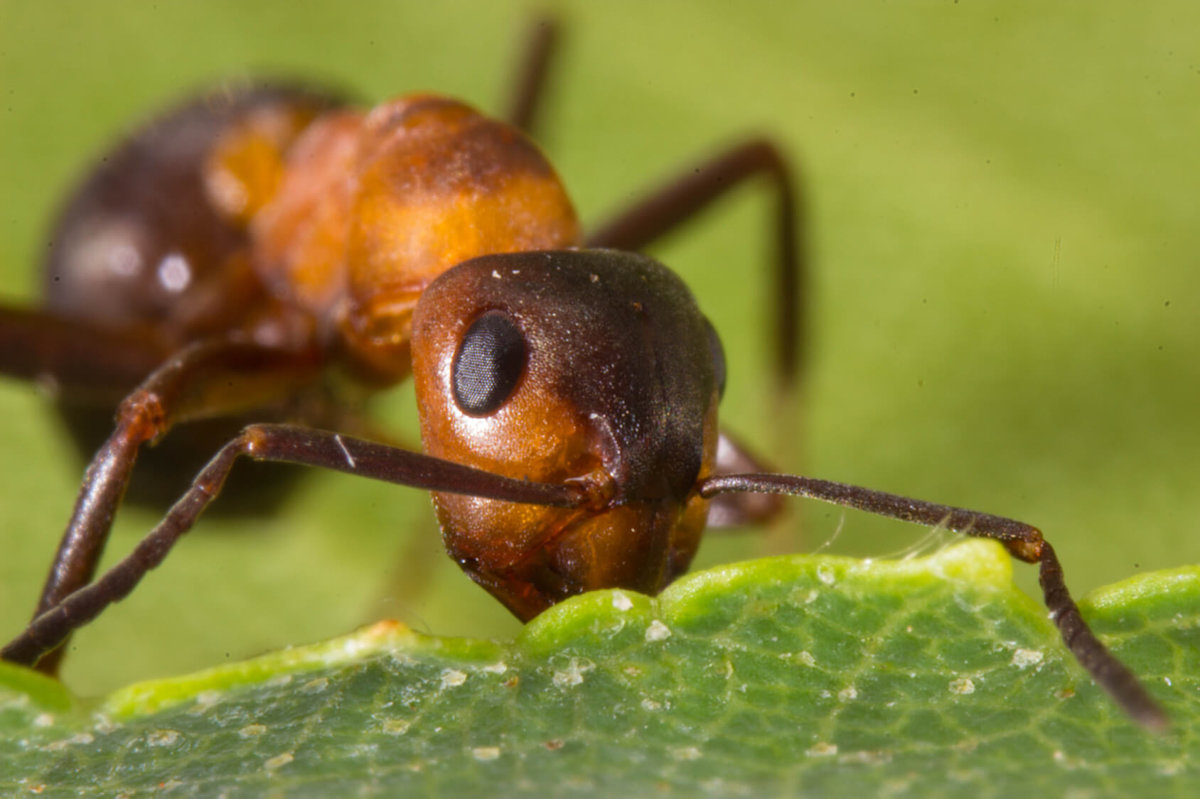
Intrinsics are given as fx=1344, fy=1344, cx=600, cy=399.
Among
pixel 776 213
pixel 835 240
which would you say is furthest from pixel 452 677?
pixel 835 240

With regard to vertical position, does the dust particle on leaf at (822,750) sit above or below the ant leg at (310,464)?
below

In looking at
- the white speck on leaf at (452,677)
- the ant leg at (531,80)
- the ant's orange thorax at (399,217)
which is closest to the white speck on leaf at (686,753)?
the white speck on leaf at (452,677)

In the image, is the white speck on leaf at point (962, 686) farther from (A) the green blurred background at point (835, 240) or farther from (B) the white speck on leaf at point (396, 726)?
(A) the green blurred background at point (835, 240)

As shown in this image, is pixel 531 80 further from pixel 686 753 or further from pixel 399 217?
pixel 686 753

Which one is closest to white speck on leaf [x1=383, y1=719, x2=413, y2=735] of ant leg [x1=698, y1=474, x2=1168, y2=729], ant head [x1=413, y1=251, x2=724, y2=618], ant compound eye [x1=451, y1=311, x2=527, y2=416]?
ant head [x1=413, y1=251, x2=724, y2=618]

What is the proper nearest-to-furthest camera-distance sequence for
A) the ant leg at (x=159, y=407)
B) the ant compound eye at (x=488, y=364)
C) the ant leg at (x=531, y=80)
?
1. the ant compound eye at (x=488, y=364)
2. the ant leg at (x=159, y=407)
3. the ant leg at (x=531, y=80)
